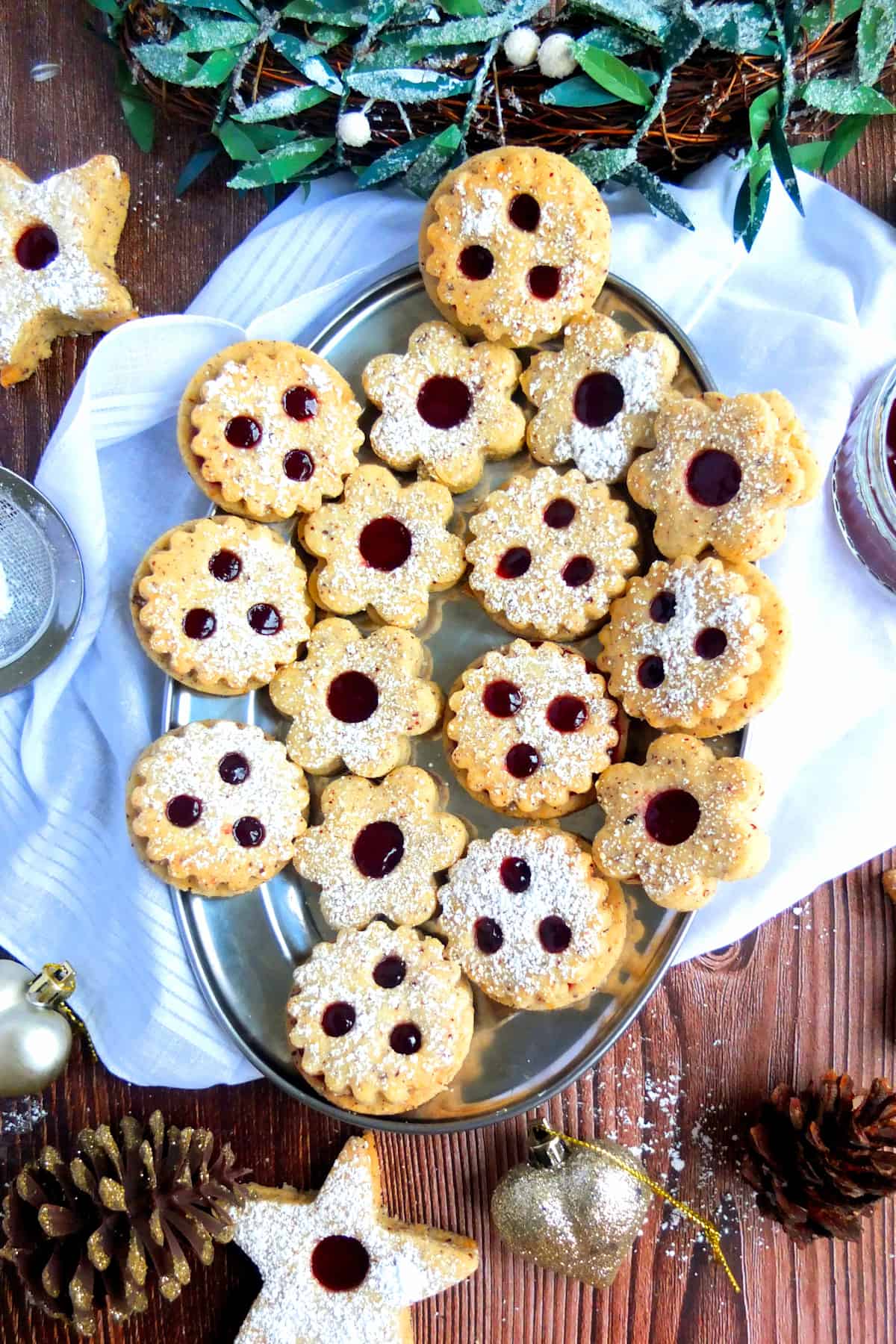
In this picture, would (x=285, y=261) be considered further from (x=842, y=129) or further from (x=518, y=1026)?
(x=518, y=1026)

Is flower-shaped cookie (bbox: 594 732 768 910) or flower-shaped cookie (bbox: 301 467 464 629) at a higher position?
flower-shaped cookie (bbox: 301 467 464 629)

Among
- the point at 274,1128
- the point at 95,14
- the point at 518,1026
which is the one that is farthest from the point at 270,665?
the point at 95,14

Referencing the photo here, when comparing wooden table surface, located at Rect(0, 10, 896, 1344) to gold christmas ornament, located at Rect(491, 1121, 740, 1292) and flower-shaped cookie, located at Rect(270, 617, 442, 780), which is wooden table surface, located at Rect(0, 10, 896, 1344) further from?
flower-shaped cookie, located at Rect(270, 617, 442, 780)

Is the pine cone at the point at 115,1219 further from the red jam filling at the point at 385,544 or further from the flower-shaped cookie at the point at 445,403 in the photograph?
the flower-shaped cookie at the point at 445,403

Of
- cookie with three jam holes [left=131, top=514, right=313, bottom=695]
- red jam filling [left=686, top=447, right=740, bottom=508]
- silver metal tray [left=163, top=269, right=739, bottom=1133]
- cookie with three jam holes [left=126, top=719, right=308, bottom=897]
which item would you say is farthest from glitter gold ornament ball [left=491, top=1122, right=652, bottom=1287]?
red jam filling [left=686, top=447, right=740, bottom=508]

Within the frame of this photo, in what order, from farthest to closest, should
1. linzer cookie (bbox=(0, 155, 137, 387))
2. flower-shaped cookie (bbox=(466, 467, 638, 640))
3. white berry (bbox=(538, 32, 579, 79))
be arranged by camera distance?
linzer cookie (bbox=(0, 155, 137, 387)), flower-shaped cookie (bbox=(466, 467, 638, 640)), white berry (bbox=(538, 32, 579, 79))

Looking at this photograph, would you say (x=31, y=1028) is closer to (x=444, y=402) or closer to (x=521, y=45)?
(x=444, y=402)
